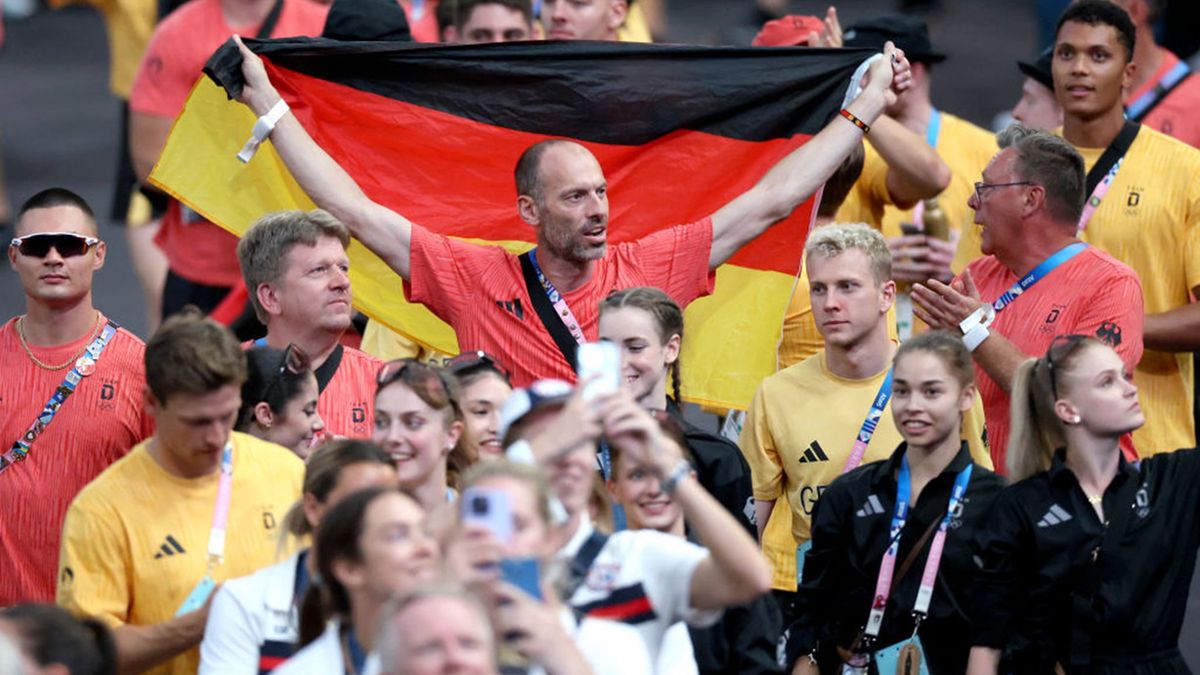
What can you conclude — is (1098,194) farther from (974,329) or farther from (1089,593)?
(1089,593)

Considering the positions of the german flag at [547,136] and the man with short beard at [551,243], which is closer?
the man with short beard at [551,243]

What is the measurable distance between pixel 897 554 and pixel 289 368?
81.1 inches

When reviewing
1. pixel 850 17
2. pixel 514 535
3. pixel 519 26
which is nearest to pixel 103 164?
pixel 850 17

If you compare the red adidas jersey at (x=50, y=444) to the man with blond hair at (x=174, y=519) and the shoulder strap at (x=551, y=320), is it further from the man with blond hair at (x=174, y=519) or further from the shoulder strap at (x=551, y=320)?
the shoulder strap at (x=551, y=320)

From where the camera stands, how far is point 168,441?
6.29 m

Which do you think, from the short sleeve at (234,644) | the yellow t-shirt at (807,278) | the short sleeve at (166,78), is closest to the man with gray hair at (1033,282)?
the yellow t-shirt at (807,278)

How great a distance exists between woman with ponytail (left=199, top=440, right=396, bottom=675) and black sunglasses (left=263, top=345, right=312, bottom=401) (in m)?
1.07

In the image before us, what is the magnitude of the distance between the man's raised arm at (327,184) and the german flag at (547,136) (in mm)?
396

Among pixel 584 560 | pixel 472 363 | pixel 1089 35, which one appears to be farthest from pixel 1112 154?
pixel 584 560

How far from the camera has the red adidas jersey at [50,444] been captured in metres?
7.21

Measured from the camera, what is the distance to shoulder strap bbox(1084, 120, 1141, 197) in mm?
8984

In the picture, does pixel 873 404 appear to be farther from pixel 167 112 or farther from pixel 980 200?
pixel 167 112

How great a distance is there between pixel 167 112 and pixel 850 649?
5.32 meters

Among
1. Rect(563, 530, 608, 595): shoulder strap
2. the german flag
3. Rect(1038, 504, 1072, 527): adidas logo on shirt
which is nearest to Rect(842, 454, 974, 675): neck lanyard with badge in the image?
Rect(1038, 504, 1072, 527): adidas logo on shirt
